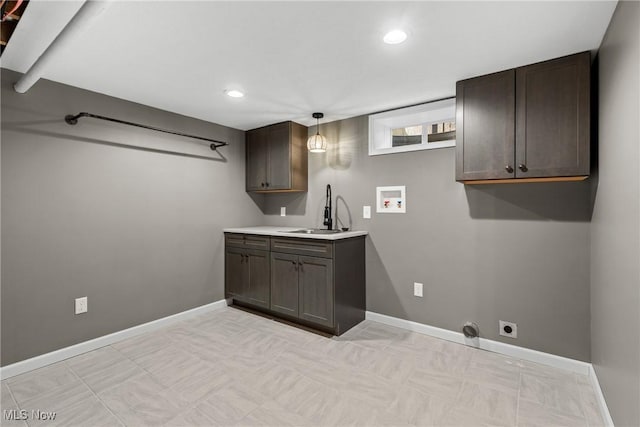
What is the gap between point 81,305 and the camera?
2662 millimetres

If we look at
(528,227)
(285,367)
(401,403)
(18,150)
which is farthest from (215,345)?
(528,227)

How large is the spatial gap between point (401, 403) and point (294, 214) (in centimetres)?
258


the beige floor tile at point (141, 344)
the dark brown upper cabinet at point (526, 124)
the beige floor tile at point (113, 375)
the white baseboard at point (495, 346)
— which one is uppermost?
the dark brown upper cabinet at point (526, 124)

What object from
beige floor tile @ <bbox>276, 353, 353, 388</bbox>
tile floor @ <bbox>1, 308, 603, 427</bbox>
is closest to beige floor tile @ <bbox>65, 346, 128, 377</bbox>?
tile floor @ <bbox>1, 308, 603, 427</bbox>

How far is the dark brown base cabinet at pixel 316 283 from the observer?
117 inches

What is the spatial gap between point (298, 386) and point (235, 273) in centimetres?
191

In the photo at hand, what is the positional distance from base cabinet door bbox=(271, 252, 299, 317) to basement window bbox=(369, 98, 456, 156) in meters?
1.48

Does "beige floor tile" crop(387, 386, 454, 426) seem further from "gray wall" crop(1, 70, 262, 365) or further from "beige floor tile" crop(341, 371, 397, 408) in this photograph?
"gray wall" crop(1, 70, 262, 365)

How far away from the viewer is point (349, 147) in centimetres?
356

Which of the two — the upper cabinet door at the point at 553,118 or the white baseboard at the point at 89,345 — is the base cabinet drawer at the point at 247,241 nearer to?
the white baseboard at the point at 89,345

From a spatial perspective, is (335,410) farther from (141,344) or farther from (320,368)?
(141,344)

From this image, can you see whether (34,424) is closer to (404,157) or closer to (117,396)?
(117,396)

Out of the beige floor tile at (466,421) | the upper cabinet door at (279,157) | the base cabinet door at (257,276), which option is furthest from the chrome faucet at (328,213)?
the beige floor tile at (466,421)

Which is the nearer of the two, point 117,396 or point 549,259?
point 117,396
